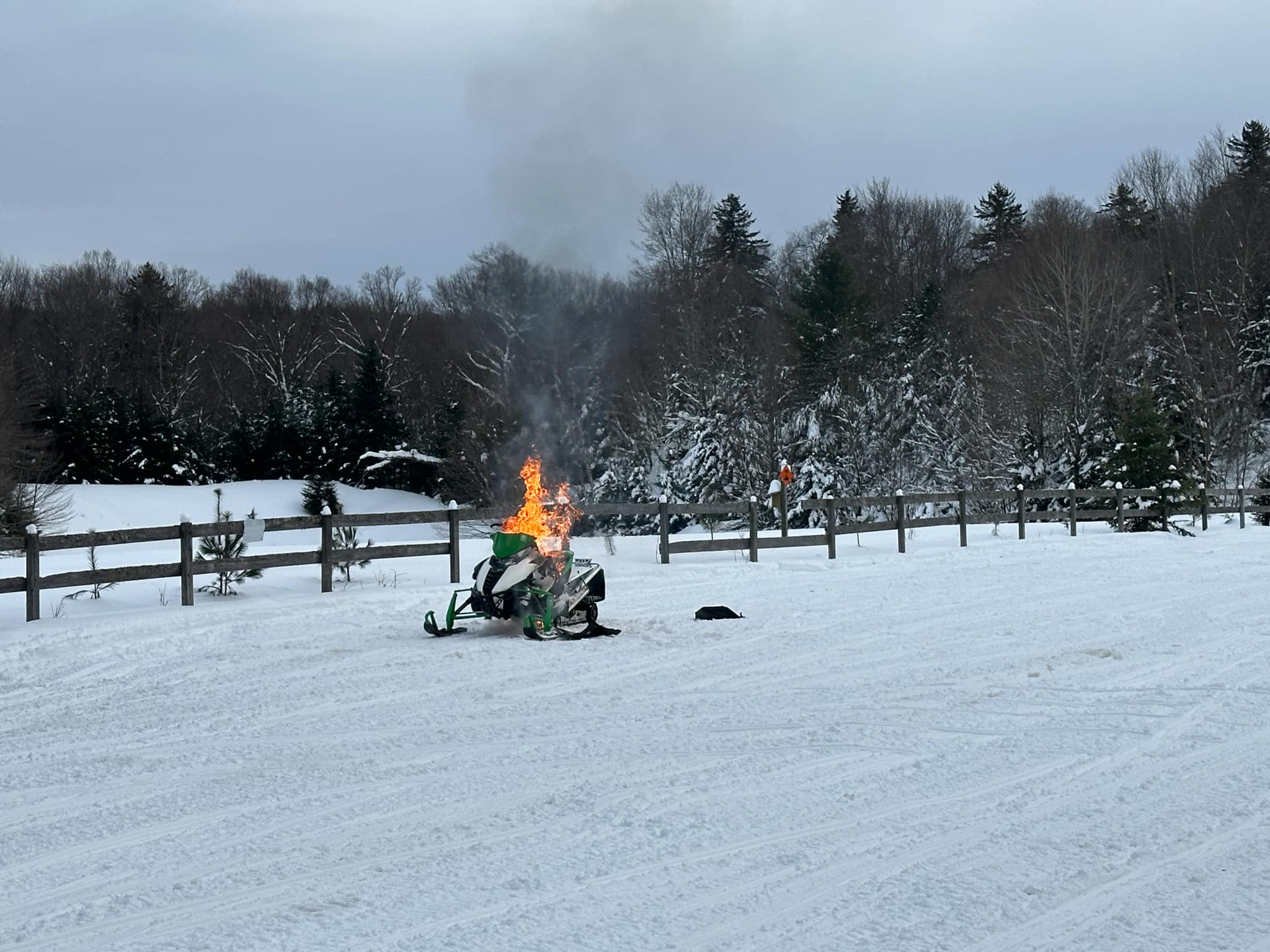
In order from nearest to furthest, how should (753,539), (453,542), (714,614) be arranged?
(714,614) → (453,542) → (753,539)

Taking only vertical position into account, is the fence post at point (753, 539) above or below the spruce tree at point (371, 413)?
below

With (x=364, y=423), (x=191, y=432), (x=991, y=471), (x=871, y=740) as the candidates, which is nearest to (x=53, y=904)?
(x=871, y=740)

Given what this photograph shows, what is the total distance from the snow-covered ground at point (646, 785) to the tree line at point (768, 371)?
48.9ft

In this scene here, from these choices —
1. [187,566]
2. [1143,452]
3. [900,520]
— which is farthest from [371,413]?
[187,566]

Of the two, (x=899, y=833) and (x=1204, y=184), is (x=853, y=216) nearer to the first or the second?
(x=1204, y=184)

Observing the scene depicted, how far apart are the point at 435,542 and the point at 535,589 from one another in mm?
8903

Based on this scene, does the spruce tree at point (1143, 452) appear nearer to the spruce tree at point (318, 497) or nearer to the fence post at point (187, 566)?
the fence post at point (187, 566)

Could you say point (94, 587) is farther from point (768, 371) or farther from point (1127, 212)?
point (1127, 212)

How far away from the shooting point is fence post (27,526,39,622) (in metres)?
11.7

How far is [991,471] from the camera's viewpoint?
3794cm

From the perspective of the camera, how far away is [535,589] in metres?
11.1

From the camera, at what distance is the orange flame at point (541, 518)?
38.3 ft

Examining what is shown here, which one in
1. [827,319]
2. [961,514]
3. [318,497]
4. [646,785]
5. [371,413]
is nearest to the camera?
[646,785]

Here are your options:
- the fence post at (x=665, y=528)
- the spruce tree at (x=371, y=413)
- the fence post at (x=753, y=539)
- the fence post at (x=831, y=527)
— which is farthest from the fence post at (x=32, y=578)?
the spruce tree at (x=371, y=413)
